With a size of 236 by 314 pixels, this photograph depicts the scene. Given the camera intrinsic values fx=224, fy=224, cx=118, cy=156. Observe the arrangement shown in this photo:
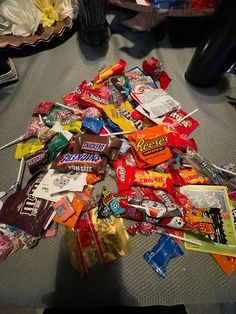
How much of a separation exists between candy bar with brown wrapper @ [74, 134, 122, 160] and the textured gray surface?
103mm

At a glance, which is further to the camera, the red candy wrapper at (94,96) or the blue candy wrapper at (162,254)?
the red candy wrapper at (94,96)

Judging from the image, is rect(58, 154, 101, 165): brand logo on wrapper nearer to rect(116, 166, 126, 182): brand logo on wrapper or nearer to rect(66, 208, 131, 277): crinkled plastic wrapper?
rect(116, 166, 126, 182): brand logo on wrapper

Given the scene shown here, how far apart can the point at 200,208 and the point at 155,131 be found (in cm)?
30

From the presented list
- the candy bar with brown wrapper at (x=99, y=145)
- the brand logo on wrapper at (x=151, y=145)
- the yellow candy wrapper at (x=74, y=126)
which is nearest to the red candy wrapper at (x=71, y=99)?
the yellow candy wrapper at (x=74, y=126)

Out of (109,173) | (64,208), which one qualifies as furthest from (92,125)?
(64,208)

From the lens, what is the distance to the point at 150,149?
30.4 inches

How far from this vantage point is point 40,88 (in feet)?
3.44

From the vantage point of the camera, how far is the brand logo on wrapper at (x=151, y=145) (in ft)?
2.53

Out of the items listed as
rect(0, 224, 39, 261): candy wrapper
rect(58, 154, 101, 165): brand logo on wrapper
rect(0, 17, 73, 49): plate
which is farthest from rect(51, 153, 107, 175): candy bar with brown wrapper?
rect(0, 17, 73, 49): plate

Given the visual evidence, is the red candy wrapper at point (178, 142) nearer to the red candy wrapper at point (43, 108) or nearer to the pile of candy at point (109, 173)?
the pile of candy at point (109, 173)

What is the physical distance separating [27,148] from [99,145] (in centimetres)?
29

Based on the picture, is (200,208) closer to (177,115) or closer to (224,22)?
(177,115)

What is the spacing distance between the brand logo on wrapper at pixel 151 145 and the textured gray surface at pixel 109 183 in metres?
0.16

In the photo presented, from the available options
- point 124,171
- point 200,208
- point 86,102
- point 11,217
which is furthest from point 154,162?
point 11,217
